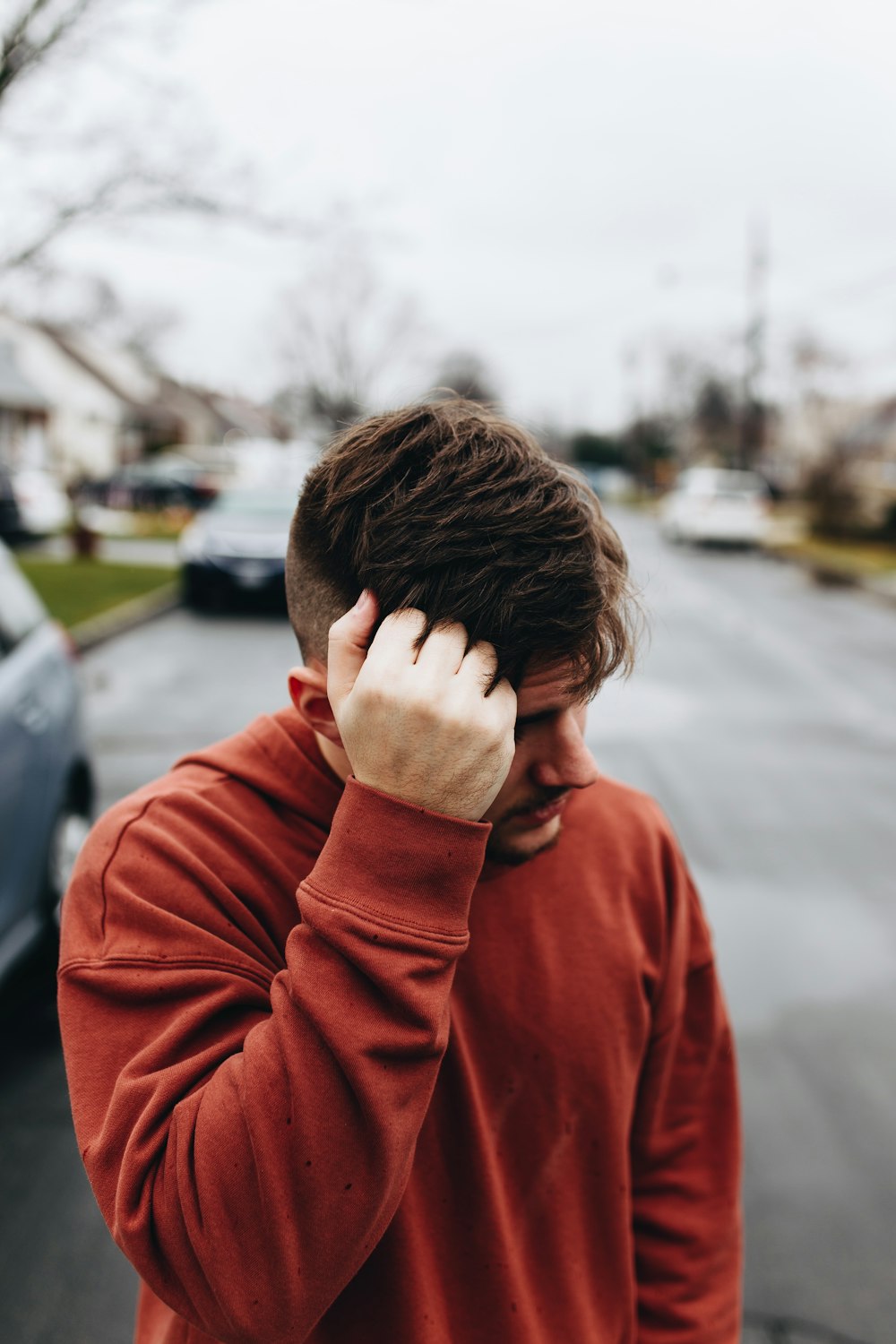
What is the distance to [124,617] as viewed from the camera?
12.6 meters

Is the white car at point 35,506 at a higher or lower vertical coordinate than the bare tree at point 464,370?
higher

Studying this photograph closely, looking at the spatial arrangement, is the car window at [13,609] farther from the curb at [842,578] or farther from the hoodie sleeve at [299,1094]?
the curb at [842,578]

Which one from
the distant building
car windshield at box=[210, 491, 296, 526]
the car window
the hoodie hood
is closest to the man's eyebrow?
the hoodie hood

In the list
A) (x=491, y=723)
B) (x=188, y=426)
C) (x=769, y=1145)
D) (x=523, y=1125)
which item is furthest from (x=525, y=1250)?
(x=188, y=426)

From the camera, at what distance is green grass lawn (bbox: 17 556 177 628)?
13116mm

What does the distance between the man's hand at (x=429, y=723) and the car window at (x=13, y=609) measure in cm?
327

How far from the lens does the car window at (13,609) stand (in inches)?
158

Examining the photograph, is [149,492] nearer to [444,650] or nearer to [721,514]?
[721,514]

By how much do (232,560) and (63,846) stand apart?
34.4ft

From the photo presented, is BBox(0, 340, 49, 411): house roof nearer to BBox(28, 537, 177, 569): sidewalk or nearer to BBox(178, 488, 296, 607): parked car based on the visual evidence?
BBox(28, 537, 177, 569): sidewalk

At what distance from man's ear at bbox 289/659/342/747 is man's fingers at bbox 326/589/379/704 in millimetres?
186

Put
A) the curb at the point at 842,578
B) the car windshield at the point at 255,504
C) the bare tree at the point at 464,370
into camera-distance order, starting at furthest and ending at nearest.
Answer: the bare tree at the point at 464,370
the curb at the point at 842,578
the car windshield at the point at 255,504

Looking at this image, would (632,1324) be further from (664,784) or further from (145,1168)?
(664,784)

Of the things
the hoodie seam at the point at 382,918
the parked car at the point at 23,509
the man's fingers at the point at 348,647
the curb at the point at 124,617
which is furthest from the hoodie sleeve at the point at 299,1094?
the parked car at the point at 23,509
